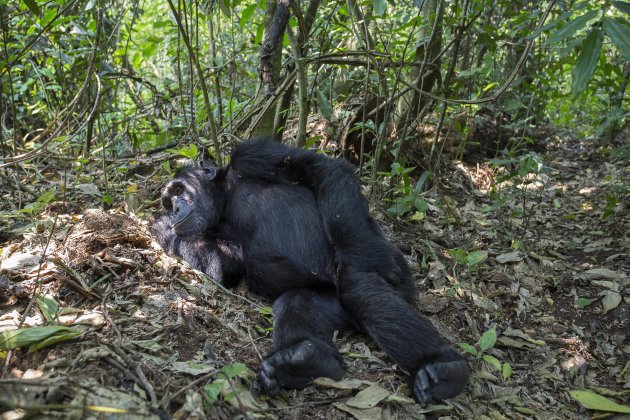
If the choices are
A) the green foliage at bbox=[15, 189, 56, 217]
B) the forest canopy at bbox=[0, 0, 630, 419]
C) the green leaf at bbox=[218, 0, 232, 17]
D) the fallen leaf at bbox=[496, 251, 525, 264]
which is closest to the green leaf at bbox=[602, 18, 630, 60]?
the forest canopy at bbox=[0, 0, 630, 419]

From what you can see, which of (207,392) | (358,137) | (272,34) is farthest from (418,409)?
(358,137)

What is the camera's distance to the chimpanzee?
3.22m

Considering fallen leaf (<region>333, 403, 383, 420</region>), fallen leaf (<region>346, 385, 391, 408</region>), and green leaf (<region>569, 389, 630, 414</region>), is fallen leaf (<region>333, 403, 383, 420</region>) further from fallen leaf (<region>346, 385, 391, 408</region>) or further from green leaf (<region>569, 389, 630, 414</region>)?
green leaf (<region>569, 389, 630, 414</region>)

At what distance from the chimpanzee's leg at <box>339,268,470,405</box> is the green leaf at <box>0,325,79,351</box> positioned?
73.4 inches

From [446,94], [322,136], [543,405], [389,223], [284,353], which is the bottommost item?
[543,405]

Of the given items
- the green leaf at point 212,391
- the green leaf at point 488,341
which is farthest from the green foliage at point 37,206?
the green leaf at point 488,341

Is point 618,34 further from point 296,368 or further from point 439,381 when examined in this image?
point 296,368

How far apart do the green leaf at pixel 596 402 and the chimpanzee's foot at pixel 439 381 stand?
2.48 ft

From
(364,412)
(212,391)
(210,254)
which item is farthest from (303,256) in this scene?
(212,391)

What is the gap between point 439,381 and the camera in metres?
3.10

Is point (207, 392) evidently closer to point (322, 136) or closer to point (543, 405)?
point (543, 405)

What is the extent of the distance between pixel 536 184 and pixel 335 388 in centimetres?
543

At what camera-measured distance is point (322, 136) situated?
6.75 meters

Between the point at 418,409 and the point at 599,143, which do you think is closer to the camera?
the point at 418,409
